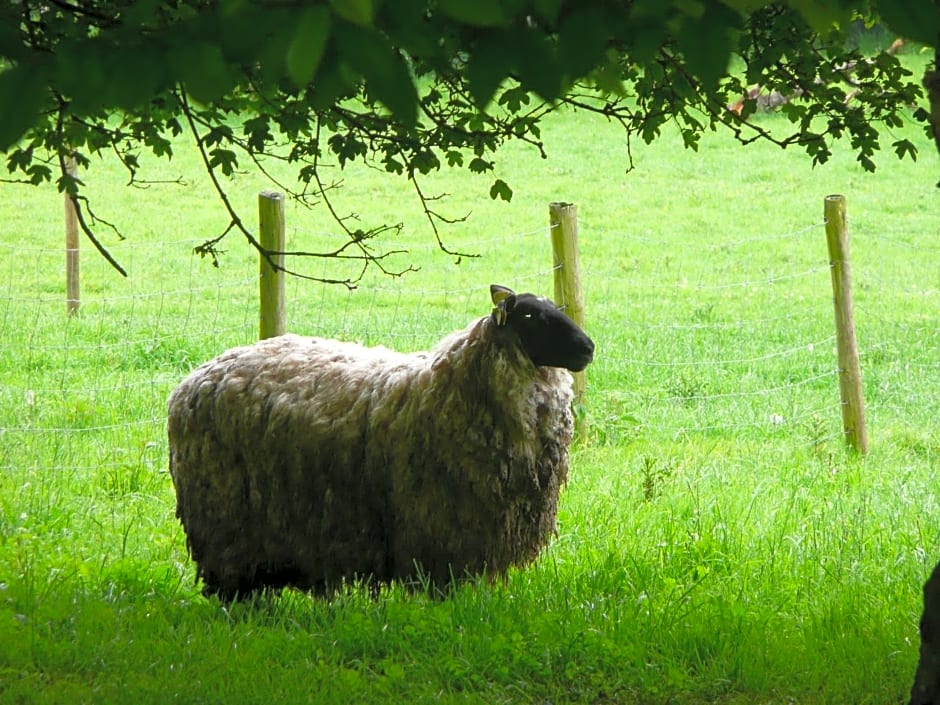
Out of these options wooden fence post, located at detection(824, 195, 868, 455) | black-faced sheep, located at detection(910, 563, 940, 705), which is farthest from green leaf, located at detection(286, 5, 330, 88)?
wooden fence post, located at detection(824, 195, 868, 455)

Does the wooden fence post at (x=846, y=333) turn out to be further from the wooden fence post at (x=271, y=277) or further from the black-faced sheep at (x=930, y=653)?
the black-faced sheep at (x=930, y=653)

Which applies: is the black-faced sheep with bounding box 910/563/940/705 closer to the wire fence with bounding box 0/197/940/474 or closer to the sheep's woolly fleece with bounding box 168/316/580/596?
the sheep's woolly fleece with bounding box 168/316/580/596

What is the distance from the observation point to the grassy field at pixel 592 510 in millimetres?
4578

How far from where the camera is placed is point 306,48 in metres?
1.63

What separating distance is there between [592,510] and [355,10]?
17.3ft

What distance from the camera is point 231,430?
18.3ft

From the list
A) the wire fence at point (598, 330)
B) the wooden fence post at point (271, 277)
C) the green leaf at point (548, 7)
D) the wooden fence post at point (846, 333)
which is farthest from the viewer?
the wire fence at point (598, 330)

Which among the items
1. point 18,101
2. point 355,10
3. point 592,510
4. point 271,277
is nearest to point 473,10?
point 355,10

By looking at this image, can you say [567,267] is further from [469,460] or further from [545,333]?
[469,460]

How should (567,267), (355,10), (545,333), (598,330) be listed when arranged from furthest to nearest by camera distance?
(598,330) < (567,267) < (545,333) < (355,10)

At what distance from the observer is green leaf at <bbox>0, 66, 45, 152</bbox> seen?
169cm

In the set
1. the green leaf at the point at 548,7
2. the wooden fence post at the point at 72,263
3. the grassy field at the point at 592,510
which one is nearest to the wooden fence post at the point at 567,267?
the grassy field at the point at 592,510

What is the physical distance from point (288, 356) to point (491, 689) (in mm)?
2043

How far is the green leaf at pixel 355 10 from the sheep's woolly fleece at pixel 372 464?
3.79 m
